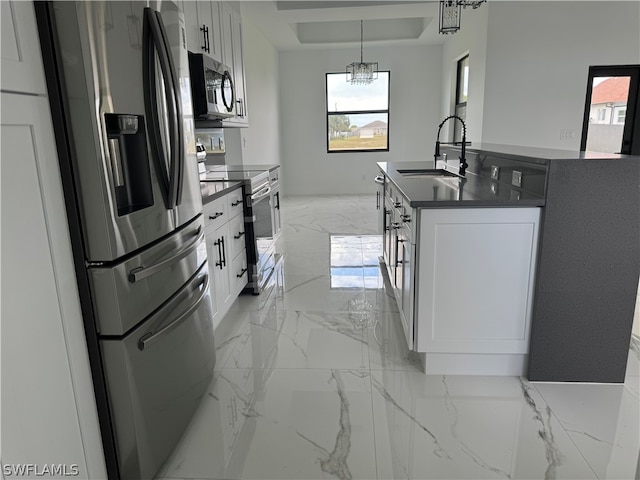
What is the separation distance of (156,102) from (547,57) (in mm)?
5398

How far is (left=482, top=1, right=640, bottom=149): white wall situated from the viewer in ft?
17.4

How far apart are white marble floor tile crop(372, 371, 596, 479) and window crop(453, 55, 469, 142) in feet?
18.0

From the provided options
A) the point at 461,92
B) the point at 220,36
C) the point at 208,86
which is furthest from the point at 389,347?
the point at 461,92

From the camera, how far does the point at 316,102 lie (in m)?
8.30

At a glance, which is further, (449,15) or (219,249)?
(449,15)

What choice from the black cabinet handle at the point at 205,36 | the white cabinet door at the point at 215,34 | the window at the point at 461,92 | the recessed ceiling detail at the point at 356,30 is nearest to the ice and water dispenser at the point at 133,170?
the black cabinet handle at the point at 205,36

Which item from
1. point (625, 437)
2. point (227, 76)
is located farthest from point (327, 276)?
point (625, 437)

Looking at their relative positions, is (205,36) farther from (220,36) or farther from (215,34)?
(220,36)

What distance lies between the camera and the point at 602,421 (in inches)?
74.0

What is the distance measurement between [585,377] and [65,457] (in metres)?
2.22

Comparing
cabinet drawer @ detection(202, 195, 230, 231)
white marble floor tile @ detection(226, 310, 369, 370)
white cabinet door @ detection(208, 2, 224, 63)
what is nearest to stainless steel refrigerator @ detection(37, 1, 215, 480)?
cabinet drawer @ detection(202, 195, 230, 231)

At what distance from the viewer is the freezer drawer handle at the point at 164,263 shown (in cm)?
145

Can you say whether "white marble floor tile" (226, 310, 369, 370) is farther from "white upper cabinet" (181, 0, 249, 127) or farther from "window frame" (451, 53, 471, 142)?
"window frame" (451, 53, 471, 142)

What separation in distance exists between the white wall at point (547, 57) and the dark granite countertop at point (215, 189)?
3860 mm
